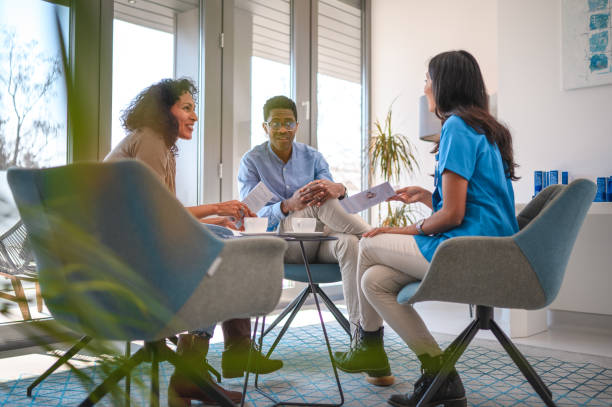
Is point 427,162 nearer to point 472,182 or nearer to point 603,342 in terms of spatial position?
point 603,342

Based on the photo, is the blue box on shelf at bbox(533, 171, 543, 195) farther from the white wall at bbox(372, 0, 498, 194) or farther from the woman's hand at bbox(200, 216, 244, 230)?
the woman's hand at bbox(200, 216, 244, 230)

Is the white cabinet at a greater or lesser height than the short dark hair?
lesser

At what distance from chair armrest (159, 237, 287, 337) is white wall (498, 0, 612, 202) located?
289 centimetres

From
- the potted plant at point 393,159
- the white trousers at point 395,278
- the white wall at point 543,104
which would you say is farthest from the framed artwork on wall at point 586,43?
the white trousers at point 395,278

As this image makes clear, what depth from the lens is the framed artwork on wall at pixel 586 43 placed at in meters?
3.55

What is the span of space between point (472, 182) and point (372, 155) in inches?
132

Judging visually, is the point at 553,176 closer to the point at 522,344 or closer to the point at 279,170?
the point at 522,344

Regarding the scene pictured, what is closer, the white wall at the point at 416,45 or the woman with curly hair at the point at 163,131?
the woman with curly hair at the point at 163,131

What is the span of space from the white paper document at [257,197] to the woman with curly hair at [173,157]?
5 cm

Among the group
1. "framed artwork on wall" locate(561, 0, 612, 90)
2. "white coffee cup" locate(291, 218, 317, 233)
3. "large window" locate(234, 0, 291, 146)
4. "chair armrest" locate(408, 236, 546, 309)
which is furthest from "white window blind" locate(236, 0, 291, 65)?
"chair armrest" locate(408, 236, 546, 309)

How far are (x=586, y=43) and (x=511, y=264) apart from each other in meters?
2.77

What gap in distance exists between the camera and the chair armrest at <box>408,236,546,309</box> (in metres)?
1.56

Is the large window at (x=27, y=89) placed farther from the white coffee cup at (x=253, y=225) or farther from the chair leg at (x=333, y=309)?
the chair leg at (x=333, y=309)

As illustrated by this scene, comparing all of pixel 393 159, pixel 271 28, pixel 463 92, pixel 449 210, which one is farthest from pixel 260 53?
pixel 449 210
